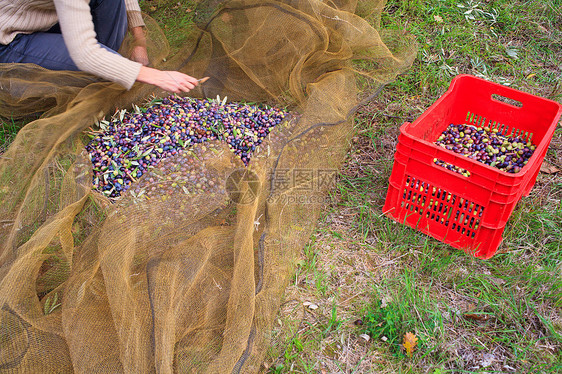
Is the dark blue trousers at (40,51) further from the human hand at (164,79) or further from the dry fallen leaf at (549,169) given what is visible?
the dry fallen leaf at (549,169)

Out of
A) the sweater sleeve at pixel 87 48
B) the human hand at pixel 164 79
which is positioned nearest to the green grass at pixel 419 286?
the human hand at pixel 164 79

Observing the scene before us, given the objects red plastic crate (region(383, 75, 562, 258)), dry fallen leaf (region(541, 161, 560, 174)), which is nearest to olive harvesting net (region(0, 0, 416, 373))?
red plastic crate (region(383, 75, 562, 258))

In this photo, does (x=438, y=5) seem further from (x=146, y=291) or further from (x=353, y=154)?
(x=146, y=291)

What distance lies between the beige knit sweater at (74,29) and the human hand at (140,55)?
1.24ft

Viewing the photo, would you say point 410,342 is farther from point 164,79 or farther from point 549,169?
point 164,79

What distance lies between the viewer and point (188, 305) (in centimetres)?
166

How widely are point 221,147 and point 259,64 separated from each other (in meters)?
0.68

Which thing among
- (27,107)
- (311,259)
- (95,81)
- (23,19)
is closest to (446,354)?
(311,259)

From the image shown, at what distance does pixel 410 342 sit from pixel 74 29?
1941 millimetres

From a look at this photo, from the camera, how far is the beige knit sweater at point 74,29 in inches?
80.5

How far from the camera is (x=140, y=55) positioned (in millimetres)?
2596

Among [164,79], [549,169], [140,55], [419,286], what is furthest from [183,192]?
[549,169]

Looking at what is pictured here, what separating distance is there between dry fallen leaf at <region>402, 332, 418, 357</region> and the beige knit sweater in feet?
5.54

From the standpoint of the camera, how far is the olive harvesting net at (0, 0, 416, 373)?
155cm
